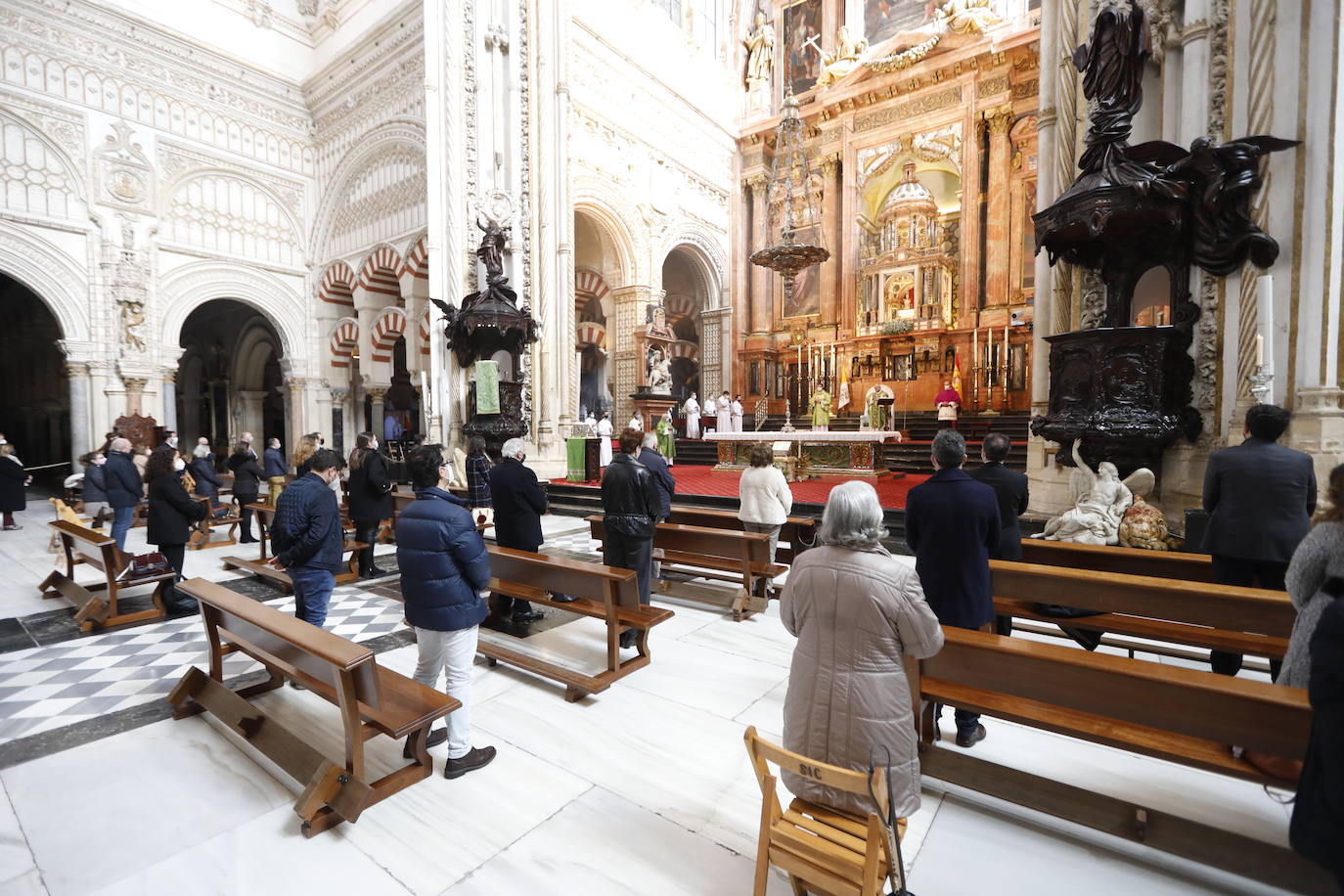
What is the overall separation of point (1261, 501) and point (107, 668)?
20.9 feet

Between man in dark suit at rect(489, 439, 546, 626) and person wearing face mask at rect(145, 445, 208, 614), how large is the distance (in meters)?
2.37

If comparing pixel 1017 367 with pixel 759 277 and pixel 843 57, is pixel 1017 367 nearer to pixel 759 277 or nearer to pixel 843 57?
pixel 759 277

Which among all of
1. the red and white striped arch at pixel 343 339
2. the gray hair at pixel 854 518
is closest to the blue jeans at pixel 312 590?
the gray hair at pixel 854 518

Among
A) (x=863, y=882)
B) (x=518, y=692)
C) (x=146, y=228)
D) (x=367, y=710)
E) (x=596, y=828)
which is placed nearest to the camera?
(x=863, y=882)

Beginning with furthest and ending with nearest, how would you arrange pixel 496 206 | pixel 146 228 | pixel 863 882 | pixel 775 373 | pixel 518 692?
1. pixel 775 373
2. pixel 146 228
3. pixel 496 206
4. pixel 518 692
5. pixel 863 882

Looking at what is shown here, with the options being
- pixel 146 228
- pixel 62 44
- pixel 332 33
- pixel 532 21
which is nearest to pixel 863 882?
pixel 532 21

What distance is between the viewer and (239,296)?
45.0ft

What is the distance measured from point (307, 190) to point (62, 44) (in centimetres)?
439

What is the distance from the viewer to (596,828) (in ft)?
7.08

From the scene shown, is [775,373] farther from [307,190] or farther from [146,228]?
[146,228]

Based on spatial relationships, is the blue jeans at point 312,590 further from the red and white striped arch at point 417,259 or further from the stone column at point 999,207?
the stone column at point 999,207

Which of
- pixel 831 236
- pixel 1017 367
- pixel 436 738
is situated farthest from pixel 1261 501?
pixel 831 236

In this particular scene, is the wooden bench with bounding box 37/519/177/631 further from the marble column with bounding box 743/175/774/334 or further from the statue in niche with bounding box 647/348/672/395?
the marble column with bounding box 743/175/774/334

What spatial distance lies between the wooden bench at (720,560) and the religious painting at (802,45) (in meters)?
16.6
